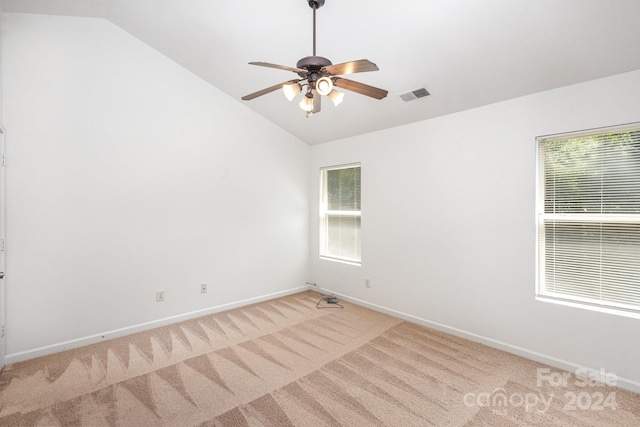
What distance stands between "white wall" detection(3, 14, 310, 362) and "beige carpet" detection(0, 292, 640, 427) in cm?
49

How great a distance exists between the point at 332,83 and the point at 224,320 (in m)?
3.05

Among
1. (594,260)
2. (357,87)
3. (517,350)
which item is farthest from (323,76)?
(517,350)

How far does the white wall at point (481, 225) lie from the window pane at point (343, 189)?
283 mm

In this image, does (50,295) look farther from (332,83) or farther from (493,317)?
(493,317)

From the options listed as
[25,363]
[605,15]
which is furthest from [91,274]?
[605,15]

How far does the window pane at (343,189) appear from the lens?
4.43m

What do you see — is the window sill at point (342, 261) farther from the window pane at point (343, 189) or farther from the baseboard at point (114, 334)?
the baseboard at point (114, 334)

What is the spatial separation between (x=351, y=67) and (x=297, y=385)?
2315mm

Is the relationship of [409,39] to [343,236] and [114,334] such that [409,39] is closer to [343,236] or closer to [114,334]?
[343,236]

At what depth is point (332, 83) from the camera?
1843 mm

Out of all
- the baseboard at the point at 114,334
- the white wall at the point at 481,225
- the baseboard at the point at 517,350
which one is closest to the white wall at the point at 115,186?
the baseboard at the point at 114,334

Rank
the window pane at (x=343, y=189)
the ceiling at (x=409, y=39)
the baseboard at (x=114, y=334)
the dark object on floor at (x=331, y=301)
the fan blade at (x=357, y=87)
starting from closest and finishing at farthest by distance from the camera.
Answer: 1. the fan blade at (x=357, y=87)
2. the ceiling at (x=409, y=39)
3. the baseboard at (x=114, y=334)
4. the dark object on floor at (x=331, y=301)
5. the window pane at (x=343, y=189)

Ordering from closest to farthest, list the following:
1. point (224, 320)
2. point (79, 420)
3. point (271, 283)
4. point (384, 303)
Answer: point (79, 420) < point (224, 320) < point (384, 303) < point (271, 283)

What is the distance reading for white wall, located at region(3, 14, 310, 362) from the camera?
107 inches
